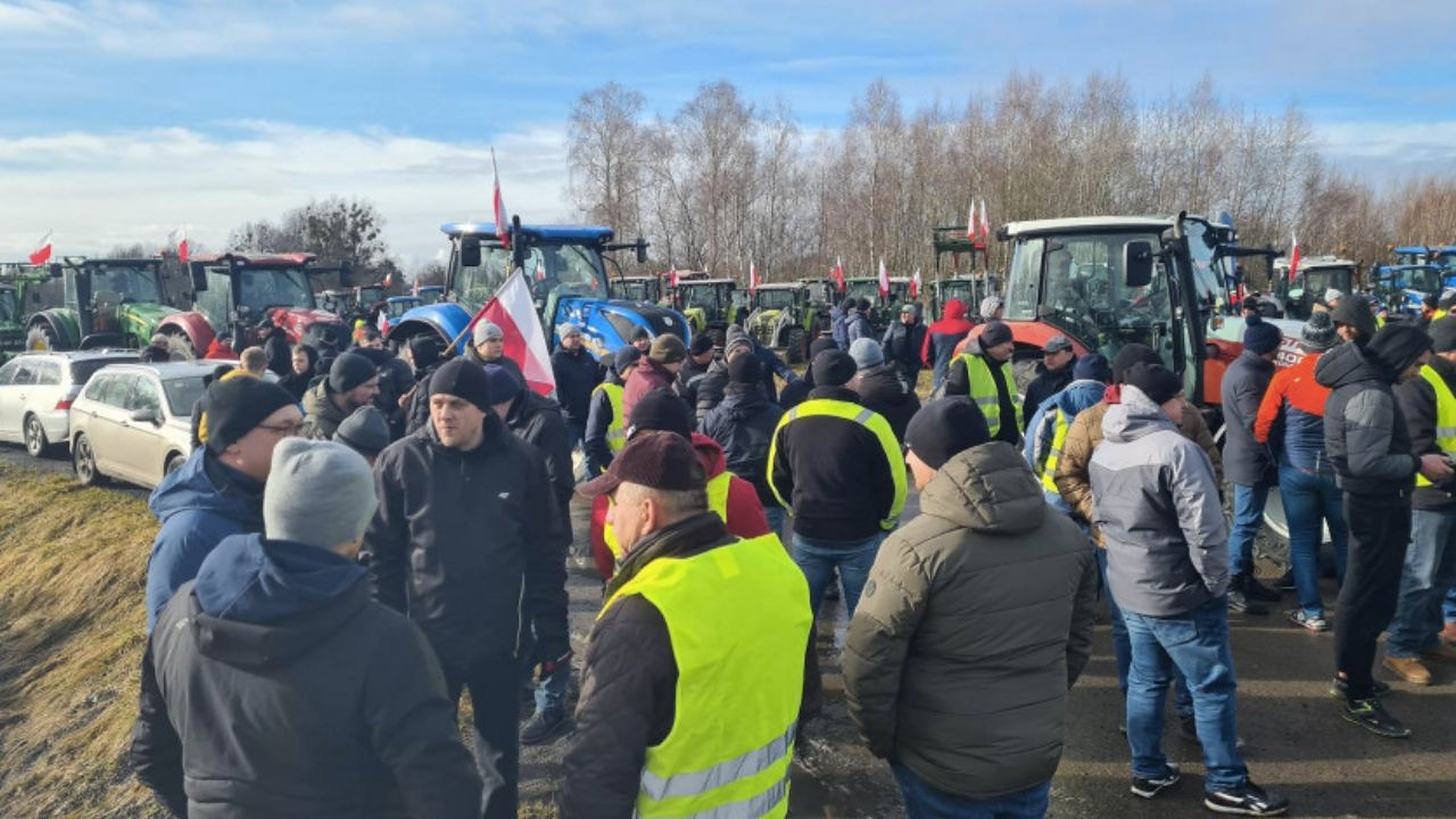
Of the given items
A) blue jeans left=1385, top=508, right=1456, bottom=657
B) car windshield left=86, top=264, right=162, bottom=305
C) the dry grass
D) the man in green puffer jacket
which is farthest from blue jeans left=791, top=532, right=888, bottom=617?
car windshield left=86, top=264, right=162, bottom=305

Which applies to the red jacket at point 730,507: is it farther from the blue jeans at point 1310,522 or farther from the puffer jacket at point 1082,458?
the blue jeans at point 1310,522

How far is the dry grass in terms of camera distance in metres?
4.56

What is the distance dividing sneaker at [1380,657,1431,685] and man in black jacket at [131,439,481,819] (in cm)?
503

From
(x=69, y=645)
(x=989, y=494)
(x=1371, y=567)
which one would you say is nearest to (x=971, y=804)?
(x=989, y=494)

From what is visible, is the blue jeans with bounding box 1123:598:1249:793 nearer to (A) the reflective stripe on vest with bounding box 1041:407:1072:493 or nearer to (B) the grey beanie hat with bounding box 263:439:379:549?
(A) the reflective stripe on vest with bounding box 1041:407:1072:493

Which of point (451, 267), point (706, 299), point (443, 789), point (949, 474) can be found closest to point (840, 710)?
point (949, 474)

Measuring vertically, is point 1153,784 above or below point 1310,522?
below

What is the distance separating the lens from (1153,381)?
384 centimetres

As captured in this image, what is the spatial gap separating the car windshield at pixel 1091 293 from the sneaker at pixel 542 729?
608cm

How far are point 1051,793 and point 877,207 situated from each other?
37750 millimetres

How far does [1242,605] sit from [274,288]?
1581 centimetres

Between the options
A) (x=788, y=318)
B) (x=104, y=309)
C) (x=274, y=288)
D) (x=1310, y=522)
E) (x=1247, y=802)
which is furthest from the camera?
(x=788, y=318)

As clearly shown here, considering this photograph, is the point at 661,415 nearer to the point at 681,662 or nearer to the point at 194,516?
the point at 194,516

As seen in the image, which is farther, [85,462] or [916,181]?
[916,181]
